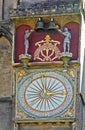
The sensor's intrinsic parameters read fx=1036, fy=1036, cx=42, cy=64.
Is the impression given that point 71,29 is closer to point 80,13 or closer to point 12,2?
point 80,13

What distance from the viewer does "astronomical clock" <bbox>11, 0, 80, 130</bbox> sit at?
2592cm

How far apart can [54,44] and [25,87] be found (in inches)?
52.4

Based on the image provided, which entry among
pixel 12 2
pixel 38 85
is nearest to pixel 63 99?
pixel 38 85

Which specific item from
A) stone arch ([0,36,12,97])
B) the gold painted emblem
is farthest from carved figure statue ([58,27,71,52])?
stone arch ([0,36,12,97])

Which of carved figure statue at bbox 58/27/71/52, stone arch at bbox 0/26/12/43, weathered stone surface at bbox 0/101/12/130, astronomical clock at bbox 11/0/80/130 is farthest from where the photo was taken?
stone arch at bbox 0/26/12/43

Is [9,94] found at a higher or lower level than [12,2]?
lower

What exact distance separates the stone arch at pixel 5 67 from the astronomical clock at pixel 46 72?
812mm

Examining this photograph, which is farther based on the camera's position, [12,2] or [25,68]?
→ [12,2]

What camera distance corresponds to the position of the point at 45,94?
26125mm

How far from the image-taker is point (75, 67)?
85.9 ft

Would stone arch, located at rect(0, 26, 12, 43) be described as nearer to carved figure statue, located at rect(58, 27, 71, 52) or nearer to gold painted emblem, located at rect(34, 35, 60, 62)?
gold painted emblem, located at rect(34, 35, 60, 62)

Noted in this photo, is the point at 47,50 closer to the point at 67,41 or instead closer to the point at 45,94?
the point at 67,41

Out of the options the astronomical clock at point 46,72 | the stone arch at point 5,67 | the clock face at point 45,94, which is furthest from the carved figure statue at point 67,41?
the stone arch at point 5,67

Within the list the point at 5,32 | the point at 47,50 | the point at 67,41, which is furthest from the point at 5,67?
the point at 67,41
